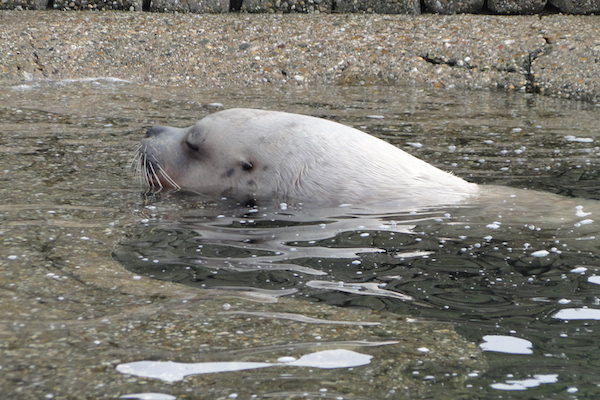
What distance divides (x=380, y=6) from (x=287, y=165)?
477 centimetres

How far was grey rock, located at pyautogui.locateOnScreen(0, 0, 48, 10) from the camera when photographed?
30.7ft

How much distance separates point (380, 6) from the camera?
9.34 meters

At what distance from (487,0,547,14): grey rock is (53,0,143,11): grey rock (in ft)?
11.2

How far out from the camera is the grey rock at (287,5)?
935 cm

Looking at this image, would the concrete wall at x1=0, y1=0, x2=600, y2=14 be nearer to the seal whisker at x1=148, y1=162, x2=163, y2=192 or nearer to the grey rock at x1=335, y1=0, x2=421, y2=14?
the grey rock at x1=335, y1=0, x2=421, y2=14

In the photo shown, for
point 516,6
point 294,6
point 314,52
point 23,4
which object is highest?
point 516,6

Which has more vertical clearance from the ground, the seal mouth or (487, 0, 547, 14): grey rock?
(487, 0, 547, 14): grey rock

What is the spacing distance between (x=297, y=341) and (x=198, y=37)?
6.15 m

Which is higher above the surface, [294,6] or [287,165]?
[294,6]

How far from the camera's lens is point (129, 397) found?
2.47 meters

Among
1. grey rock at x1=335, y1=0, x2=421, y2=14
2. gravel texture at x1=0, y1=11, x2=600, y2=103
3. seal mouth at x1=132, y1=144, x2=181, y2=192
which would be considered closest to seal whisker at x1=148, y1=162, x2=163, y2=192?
seal mouth at x1=132, y1=144, x2=181, y2=192

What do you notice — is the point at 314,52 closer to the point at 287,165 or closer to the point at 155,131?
the point at 155,131

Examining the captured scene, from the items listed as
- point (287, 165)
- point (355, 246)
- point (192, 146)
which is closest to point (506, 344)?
point (355, 246)

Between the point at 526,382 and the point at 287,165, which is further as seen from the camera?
the point at 287,165
